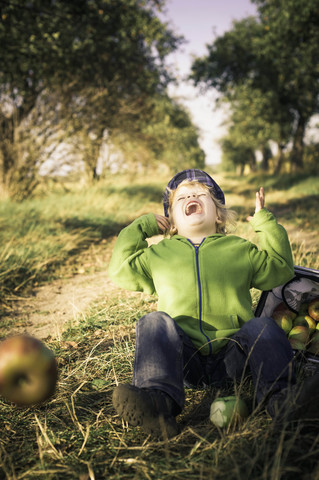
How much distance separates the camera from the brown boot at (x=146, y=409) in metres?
1.56

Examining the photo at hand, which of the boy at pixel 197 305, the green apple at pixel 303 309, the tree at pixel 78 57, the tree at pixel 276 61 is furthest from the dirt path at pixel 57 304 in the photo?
the tree at pixel 276 61

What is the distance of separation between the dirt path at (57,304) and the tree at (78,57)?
4.95 meters

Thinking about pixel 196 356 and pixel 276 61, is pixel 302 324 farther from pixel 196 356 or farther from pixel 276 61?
pixel 276 61

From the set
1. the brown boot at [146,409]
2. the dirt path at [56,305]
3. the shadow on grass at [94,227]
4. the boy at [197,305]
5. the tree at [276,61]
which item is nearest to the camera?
the brown boot at [146,409]

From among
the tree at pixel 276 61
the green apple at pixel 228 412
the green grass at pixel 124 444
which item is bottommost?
the green grass at pixel 124 444

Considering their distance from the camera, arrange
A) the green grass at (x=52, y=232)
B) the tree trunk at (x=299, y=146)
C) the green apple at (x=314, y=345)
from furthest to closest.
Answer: the tree trunk at (x=299, y=146) < the green grass at (x=52, y=232) < the green apple at (x=314, y=345)

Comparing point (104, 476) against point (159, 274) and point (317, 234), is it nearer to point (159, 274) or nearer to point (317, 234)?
point (159, 274)

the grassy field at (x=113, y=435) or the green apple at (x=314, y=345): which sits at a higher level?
the green apple at (x=314, y=345)

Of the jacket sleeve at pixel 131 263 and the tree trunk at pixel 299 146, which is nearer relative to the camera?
the jacket sleeve at pixel 131 263

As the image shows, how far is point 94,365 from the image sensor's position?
2.42 metres

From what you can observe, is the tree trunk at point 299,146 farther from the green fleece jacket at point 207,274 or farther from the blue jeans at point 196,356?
the blue jeans at point 196,356

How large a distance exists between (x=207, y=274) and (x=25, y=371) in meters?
1.02

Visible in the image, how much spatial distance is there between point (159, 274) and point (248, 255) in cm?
51

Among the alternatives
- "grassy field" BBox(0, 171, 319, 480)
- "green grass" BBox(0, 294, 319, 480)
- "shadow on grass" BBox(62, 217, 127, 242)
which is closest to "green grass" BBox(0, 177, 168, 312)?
"shadow on grass" BBox(62, 217, 127, 242)
